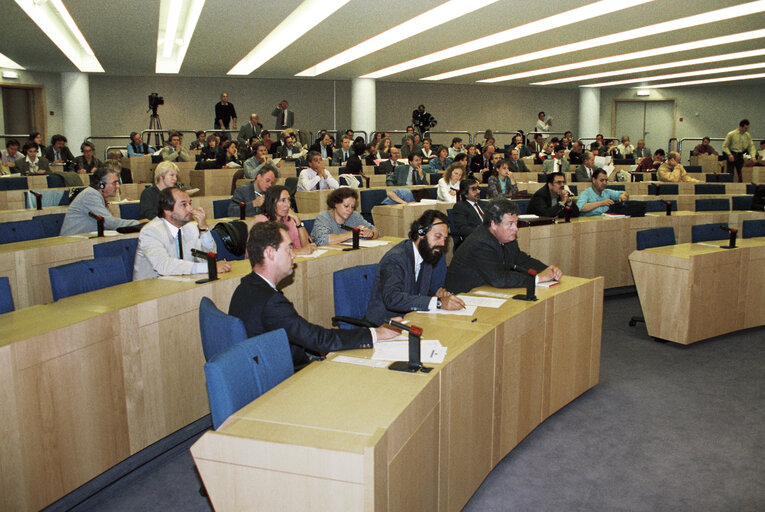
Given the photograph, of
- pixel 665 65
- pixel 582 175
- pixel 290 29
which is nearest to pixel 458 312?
pixel 582 175

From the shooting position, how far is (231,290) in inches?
152

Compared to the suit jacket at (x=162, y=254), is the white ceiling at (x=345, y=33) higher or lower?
higher

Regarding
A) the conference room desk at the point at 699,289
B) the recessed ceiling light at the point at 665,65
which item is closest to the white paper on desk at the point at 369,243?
the conference room desk at the point at 699,289

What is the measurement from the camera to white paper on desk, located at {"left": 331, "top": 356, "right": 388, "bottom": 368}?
249 centimetres

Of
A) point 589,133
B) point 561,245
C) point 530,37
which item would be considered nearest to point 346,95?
point 589,133

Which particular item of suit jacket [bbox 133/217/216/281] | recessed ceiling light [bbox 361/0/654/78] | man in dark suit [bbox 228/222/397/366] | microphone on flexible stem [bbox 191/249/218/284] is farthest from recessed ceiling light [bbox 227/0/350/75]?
man in dark suit [bbox 228/222/397/366]

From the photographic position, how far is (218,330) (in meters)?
2.56

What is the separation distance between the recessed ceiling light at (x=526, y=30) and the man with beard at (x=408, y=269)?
7250 millimetres

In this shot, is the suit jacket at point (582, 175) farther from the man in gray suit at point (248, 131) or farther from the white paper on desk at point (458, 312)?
the white paper on desk at point (458, 312)

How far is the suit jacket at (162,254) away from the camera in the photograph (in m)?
3.94

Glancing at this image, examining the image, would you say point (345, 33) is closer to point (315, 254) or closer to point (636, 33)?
point (636, 33)

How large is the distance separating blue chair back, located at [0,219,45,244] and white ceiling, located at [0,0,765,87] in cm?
475

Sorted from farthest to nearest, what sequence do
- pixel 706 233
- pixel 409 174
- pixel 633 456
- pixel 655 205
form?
pixel 409 174, pixel 655 205, pixel 706 233, pixel 633 456

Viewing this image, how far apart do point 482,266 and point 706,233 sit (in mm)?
3143
